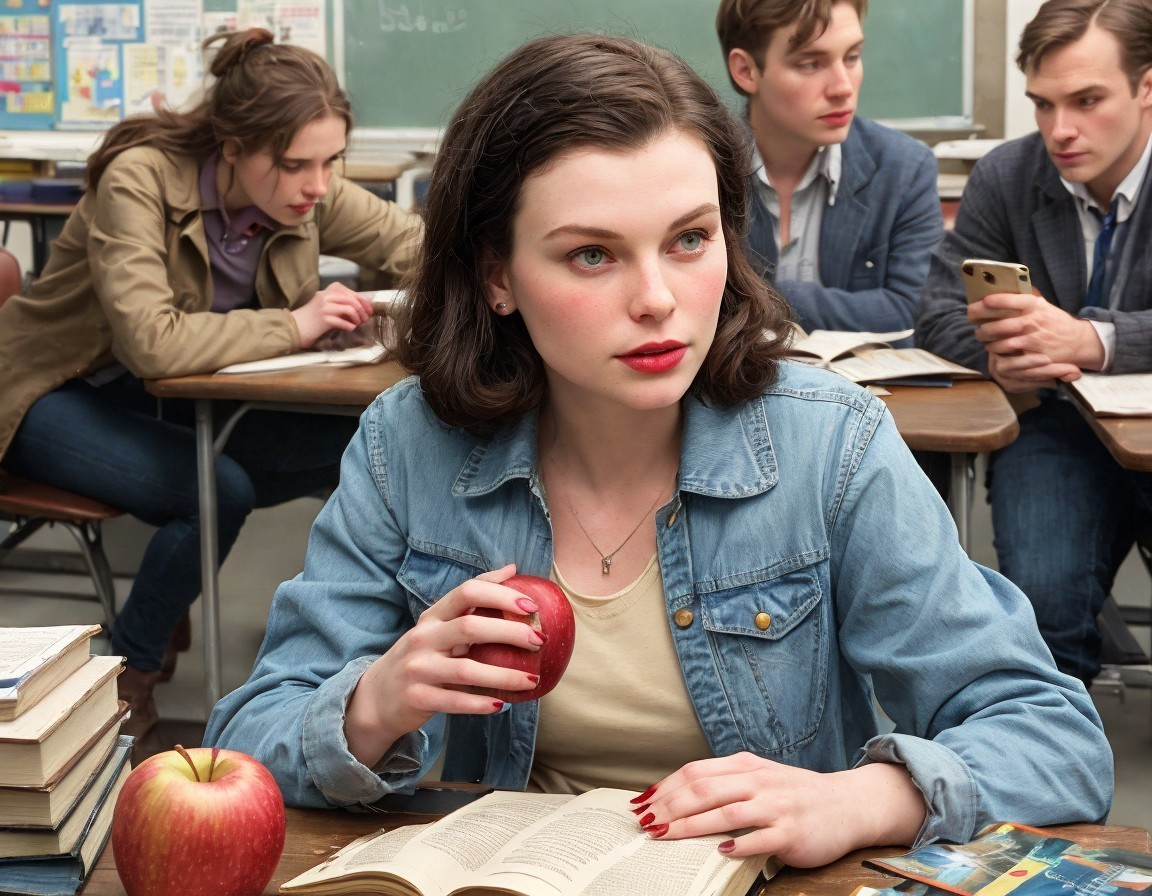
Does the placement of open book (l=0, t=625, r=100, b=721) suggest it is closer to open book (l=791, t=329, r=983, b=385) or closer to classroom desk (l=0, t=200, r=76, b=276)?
open book (l=791, t=329, r=983, b=385)

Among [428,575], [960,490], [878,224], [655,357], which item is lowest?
[960,490]

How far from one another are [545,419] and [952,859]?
636 millimetres

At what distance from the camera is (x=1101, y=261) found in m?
2.70

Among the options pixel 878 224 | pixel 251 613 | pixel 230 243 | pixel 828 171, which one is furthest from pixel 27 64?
pixel 878 224

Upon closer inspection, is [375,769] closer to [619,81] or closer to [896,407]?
[619,81]

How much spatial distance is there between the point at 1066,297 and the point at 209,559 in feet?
5.92

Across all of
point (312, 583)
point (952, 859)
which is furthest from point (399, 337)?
point (952, 859)

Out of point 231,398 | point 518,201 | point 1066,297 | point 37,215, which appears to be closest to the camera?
point 518,201

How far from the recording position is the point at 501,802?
102 centimetres

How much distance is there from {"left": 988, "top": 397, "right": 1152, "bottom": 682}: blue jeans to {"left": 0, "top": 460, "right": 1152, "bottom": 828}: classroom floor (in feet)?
1.27

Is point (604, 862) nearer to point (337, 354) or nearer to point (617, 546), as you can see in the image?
point (617, 546)

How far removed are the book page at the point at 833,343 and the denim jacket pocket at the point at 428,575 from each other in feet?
3.98

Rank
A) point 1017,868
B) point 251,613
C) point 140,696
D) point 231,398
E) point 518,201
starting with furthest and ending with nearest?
1. point 251,613
2. point 140,696
3. point 231,398
4. point 518,201
5. point 1017,868

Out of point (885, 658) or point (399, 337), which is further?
point (399, 337)
